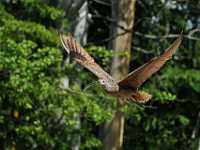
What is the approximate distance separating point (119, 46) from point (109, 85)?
8.98 meters

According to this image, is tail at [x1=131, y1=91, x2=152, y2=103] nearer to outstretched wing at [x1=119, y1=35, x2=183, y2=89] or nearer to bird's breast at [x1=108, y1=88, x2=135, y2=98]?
bird's breast at [x1=108, y1=88, x2=135, y2=98]

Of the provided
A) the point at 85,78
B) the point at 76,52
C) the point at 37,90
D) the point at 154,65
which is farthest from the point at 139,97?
the point at 85,78

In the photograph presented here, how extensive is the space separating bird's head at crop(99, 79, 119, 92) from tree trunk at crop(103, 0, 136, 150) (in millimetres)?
8726

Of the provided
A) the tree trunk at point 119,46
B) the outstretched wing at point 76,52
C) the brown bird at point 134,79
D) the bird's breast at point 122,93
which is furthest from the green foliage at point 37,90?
the bird's breast at point 122,93

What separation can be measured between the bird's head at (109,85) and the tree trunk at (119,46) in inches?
344

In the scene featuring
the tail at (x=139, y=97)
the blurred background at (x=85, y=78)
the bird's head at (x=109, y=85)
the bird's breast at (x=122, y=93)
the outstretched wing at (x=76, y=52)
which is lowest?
the blurred background at (x=85, y=78)

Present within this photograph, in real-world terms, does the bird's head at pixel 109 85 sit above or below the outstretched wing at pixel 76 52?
below

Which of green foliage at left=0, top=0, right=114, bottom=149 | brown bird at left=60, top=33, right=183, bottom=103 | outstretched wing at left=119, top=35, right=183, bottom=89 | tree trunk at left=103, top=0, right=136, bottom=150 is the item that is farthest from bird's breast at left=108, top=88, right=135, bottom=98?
tree trunk at left=103, top=0, right=136, bottom=150

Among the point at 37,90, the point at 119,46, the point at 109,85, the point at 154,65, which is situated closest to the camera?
the point at 154,65

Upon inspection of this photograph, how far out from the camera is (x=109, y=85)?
5.62 metres

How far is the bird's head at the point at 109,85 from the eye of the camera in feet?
18.3

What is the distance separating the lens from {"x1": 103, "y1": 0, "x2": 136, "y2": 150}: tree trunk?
47.7ft

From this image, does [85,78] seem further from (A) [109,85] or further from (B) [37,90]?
A: (A) [109,85]

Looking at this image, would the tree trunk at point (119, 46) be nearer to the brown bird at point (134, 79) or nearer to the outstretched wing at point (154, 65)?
the brown bird at point (134, 79)
